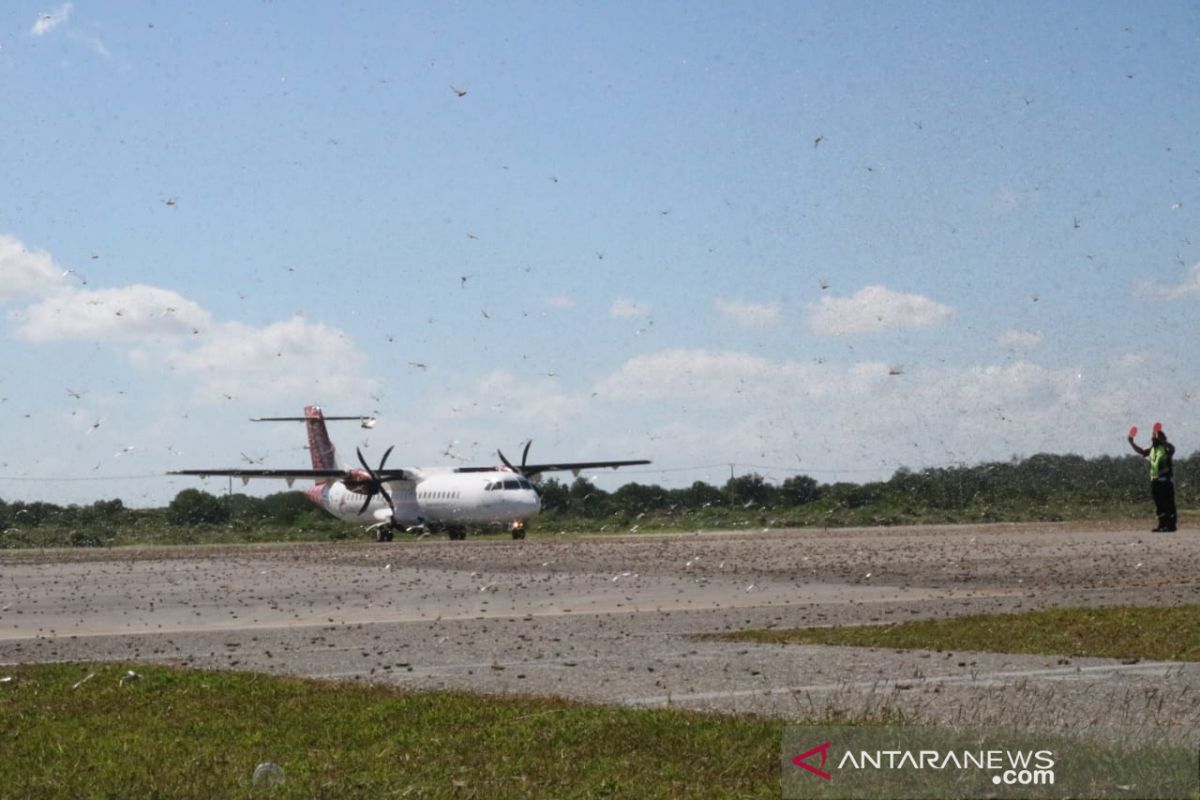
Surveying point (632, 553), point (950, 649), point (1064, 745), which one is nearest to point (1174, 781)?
point (1064, 745)

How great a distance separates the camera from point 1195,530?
1527 inches

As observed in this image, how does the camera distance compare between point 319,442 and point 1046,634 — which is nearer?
point 1046,634

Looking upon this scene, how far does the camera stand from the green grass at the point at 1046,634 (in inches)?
525

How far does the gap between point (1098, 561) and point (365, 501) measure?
143ft

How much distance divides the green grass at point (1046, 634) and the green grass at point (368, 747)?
479 cm

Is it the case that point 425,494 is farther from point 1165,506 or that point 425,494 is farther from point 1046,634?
point 1046,634

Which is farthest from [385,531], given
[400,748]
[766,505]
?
[400,748]

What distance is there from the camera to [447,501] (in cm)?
6194

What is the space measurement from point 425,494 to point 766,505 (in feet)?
96.7

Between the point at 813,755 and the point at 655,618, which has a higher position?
the point at 655,618

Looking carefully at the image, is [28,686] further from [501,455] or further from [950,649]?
[501,455]

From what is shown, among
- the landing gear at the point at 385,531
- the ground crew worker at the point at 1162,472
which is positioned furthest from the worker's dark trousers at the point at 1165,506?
the landing gear at the point at 385,531

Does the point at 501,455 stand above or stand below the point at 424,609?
above

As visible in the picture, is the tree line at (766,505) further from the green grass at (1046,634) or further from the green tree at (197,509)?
the green grass at (1046,634)
